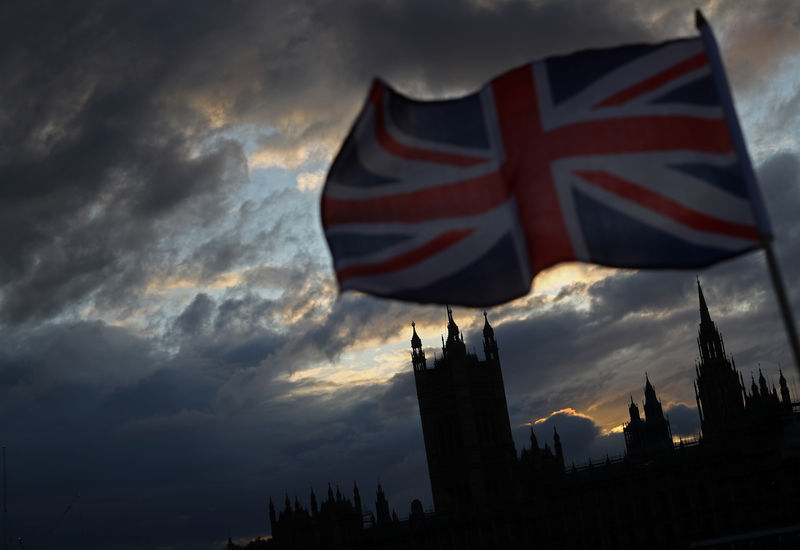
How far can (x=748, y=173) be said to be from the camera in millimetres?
11281

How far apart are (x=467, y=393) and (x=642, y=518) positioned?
39830 mm

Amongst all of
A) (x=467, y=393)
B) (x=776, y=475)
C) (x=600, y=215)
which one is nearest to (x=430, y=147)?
(x=600, y=215)

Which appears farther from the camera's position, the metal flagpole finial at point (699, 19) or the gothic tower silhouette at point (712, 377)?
the gothic tower silhouette at point (712, 377)

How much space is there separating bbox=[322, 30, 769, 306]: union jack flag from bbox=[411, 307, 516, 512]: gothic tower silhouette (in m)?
114

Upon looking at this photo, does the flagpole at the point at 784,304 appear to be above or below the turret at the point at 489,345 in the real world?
below

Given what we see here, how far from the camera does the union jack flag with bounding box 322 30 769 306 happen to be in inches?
485

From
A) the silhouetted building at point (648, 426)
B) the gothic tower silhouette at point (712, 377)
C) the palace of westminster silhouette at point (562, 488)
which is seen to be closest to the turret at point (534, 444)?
the palace of westminster silhouette at point (562, 488)

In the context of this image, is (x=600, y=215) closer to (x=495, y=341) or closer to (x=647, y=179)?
(x=647, y=179)

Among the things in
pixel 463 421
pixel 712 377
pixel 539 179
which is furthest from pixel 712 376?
pixel 539 179

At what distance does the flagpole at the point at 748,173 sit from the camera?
10.4 m

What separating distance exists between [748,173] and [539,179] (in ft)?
9.56

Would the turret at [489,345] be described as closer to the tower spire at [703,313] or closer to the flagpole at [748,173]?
the tower spire at [703,313]

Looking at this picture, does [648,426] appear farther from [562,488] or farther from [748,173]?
[748,173]

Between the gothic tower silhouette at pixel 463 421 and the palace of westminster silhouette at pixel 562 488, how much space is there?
0.17 meters
